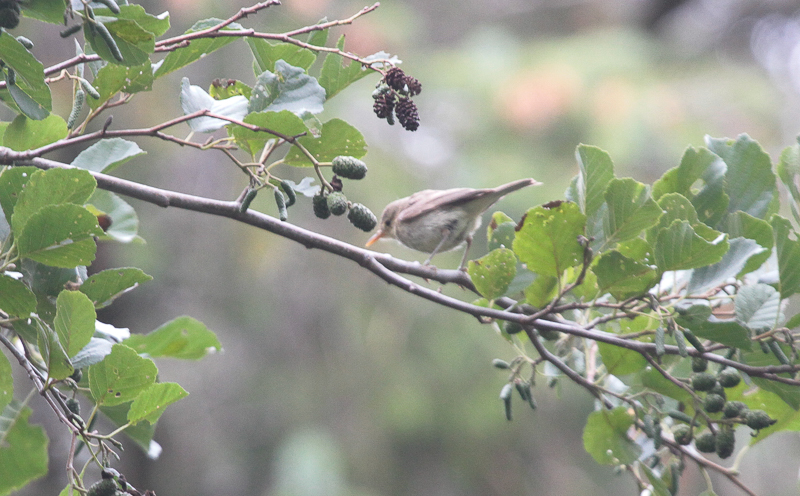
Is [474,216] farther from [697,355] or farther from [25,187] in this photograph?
[25,187]

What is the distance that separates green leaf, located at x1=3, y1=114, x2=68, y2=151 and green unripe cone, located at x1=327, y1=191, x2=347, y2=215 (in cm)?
69

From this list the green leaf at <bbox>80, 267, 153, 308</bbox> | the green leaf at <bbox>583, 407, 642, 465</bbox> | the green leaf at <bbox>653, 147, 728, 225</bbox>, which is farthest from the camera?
the green leaf at <bbox>583, 407, 642, 465</bbox>

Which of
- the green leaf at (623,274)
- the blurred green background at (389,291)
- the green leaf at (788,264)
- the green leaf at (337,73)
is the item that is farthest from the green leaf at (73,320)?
the blurred green background at (389,291)

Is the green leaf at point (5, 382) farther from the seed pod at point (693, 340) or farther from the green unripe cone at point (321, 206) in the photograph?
the seed pod at point (693, 340)

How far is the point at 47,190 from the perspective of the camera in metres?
1.43

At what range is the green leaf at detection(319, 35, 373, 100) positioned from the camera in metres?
1.76

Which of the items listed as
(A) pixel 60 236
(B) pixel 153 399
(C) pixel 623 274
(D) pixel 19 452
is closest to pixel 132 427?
(B) pixel 153 399

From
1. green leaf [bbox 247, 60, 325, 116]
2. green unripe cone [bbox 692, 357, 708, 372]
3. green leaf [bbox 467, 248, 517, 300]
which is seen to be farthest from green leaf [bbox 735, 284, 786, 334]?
green leaf [bbox 247, 60, 325, 116]

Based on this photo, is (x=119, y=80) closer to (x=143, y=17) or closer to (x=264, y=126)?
(x=143, y=17)

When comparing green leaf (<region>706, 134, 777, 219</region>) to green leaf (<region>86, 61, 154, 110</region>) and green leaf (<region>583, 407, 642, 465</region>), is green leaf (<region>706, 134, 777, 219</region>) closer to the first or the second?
green leaf (<region>583, 407, 642, 465</region>)

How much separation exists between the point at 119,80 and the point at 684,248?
1400 mm

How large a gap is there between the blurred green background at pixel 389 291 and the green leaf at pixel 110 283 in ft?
17.6

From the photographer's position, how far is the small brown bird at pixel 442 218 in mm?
3600

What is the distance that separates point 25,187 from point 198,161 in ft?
22.9
